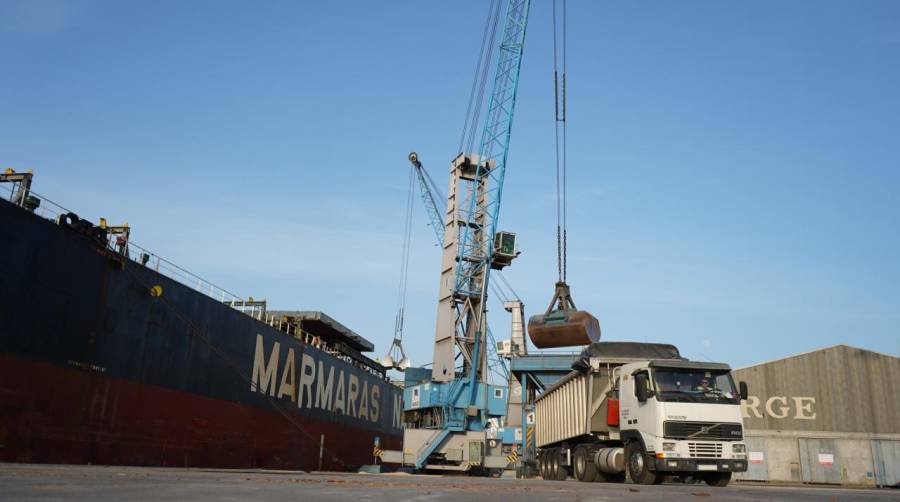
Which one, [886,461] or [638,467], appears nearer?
[638,467]

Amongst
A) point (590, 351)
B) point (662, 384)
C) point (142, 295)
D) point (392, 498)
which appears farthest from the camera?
point (142, 295)

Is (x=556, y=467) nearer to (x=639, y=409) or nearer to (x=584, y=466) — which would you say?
(x=584, y=466)

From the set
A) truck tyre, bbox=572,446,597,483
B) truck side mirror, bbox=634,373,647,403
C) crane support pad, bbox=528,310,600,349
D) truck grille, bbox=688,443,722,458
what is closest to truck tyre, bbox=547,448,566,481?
truck tyre, bbox=572,446,597,483

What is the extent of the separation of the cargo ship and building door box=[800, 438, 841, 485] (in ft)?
90.7

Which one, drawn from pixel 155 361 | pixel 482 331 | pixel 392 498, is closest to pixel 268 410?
pixel 155 361

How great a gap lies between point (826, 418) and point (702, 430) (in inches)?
1017

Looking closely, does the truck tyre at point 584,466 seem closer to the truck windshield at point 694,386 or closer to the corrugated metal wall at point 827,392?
the truck windshield at point 694,386

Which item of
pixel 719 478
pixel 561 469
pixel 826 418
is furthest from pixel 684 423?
pixel 826 418

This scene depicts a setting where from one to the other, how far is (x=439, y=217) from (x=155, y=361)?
43.0 m

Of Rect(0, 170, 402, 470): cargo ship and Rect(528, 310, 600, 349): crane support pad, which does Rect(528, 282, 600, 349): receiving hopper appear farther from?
Rect(0, 170, 402, 470): cargo ship

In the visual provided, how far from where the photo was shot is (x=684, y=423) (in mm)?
16781

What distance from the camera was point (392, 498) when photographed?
25.8ft

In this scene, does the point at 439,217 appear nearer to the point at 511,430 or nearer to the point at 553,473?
the point at 511,430

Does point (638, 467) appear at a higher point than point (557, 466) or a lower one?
higher
